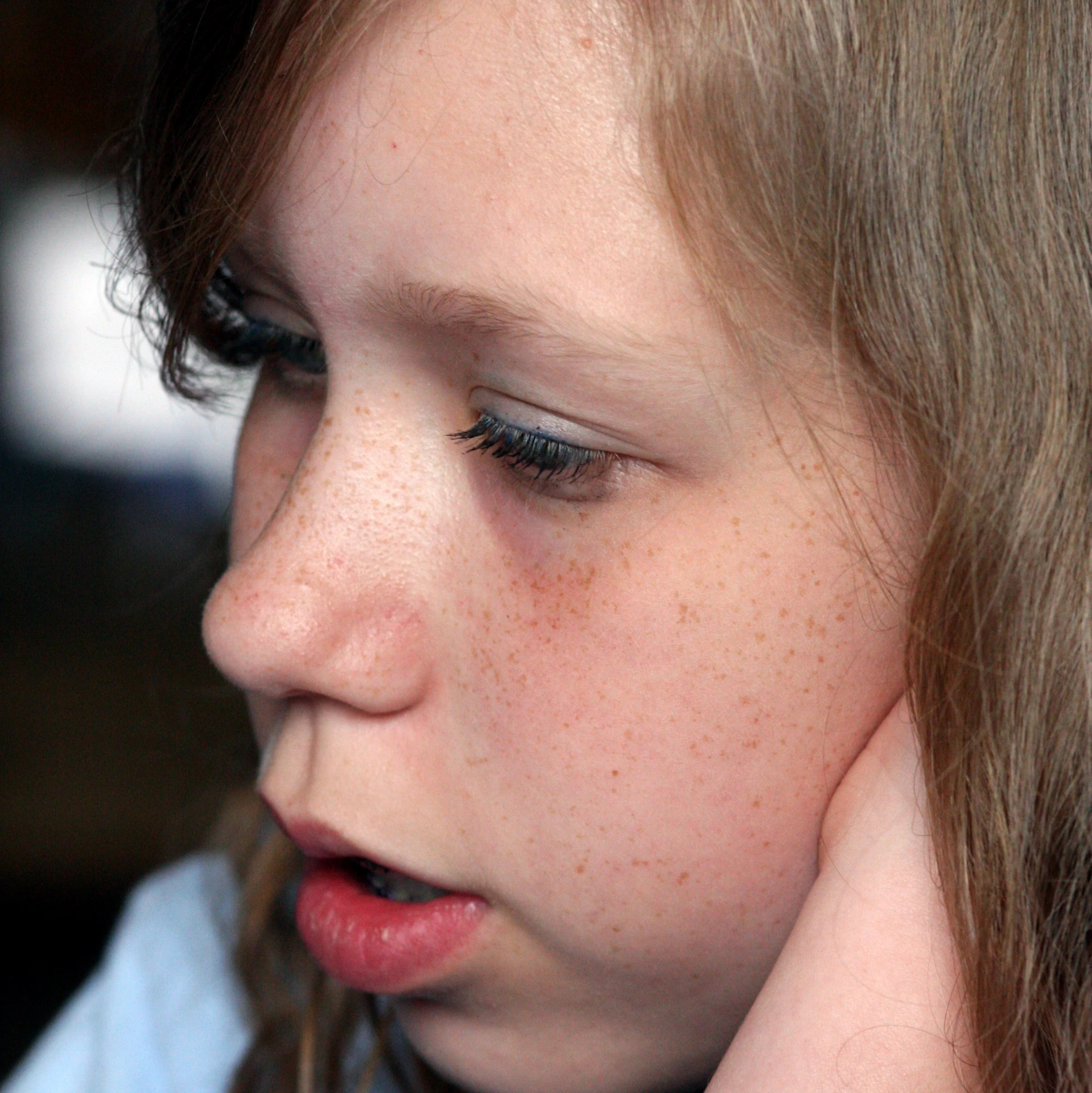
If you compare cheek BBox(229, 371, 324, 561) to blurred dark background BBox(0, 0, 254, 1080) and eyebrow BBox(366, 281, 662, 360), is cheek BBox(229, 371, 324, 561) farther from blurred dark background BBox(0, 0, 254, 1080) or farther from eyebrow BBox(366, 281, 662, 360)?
blurred dark background BBox(0, 0, 254, 1080)

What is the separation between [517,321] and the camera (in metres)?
0.67

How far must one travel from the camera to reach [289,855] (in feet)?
→ 4.18

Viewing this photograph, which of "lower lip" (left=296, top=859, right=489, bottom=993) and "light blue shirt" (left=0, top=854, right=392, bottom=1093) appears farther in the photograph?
"light blue shirt" (left=0, top=854, right=392, bottom=1093)

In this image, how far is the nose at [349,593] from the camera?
74 cm

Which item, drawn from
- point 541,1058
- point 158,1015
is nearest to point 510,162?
point 541,1058

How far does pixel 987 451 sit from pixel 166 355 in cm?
61

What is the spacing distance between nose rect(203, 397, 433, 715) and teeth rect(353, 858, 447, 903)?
17 centimetres

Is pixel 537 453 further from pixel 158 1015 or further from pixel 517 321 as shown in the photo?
pixel 158 1015

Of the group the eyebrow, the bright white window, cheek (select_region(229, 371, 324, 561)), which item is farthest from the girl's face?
the bright white window

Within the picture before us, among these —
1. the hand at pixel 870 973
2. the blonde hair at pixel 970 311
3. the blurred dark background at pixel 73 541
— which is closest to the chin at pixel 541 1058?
the hand at pixel 870 973

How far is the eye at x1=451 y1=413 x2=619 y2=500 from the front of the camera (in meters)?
0.71

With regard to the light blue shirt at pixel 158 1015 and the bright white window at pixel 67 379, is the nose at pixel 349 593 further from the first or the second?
the bright white window at pixel 67 379

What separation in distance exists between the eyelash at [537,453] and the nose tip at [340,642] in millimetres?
106

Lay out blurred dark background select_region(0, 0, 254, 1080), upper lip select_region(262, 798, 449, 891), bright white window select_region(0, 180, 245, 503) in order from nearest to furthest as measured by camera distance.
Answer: upper lip select_region(262, 798, 449, 891)
blurred dark background select_region(0, 0, 254, 1080)
bright white window select_region(0, 180, 245, 503)
